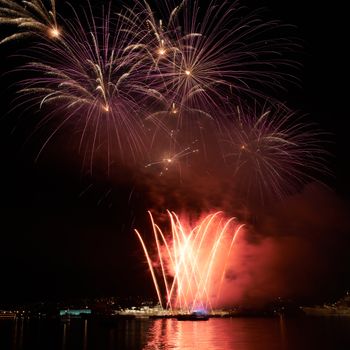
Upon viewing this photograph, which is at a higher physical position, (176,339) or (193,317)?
(193,317)

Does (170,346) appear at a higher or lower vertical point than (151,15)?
lower

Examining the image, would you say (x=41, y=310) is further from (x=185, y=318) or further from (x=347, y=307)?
(x=347, y=307)

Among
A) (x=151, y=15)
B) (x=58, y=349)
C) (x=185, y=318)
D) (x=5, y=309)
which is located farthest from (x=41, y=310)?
(x=151, y=15)

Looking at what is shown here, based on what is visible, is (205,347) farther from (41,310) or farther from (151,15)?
(41,310)

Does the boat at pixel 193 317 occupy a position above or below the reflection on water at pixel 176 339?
above

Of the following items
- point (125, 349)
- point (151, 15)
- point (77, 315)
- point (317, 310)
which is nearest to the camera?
point (151, 15)

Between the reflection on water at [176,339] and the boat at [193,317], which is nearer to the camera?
the reflection on water at [176,339]

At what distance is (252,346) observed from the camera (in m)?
40.2

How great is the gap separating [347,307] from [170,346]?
15961 centimetres

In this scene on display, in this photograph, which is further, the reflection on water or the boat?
the boat

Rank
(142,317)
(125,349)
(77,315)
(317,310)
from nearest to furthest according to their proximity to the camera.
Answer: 1. (125,349)
2. (142,317)
3. (77,315)
4. (317,310)

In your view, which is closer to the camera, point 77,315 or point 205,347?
point 205,347

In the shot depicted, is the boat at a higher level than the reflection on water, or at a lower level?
higher

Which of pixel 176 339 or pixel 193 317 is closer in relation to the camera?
pixel 176 339
